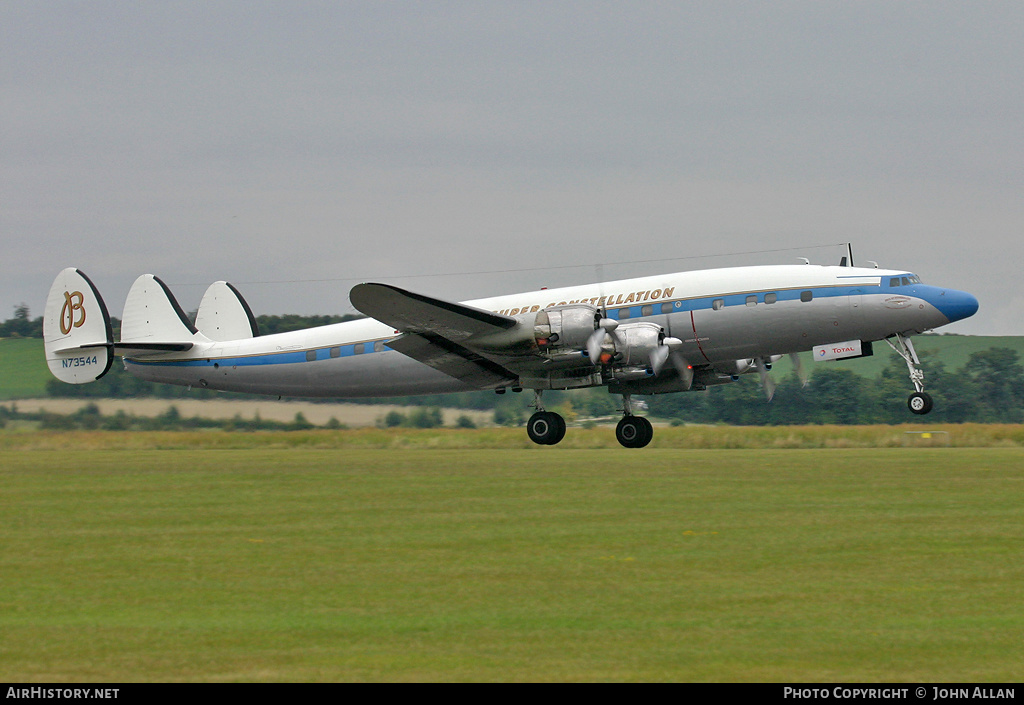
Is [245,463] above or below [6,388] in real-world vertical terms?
below

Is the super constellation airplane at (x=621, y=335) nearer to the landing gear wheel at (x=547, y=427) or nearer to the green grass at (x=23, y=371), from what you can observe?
the landing gear wheel at (x=547, y=427)

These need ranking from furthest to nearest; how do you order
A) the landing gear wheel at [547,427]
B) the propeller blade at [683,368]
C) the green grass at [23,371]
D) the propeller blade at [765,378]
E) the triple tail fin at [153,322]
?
the green grass at [23,371] < the triple tail fin at [153,322] < the landing gear wheel at [547,427] < the propeller blade at [765,378] < the propeller blade at [683,368]

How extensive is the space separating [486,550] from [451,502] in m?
4.88

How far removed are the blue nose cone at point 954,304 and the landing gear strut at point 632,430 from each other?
23.1 feet

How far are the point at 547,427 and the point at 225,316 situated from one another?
10.7 metres

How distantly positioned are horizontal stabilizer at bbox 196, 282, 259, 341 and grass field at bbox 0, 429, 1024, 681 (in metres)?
7.40

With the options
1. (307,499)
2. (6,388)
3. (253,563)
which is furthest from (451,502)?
(6,388)

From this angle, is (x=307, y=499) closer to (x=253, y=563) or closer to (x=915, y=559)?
(x=253, y=563)

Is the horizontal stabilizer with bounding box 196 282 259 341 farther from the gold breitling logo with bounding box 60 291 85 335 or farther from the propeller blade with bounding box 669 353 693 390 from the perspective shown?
the propeller blade with bounding box 669 353 693 390

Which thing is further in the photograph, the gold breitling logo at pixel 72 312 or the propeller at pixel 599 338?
the gold breitling logo at pixel 72 312

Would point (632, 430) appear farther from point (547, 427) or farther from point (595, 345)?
point (595, 345)

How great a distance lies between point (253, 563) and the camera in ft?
40.3

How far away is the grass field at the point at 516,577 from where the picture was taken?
8102 millimetres

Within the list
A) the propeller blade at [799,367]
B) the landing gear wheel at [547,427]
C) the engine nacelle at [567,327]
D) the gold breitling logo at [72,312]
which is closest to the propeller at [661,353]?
the engine nacelle at [567,327]
